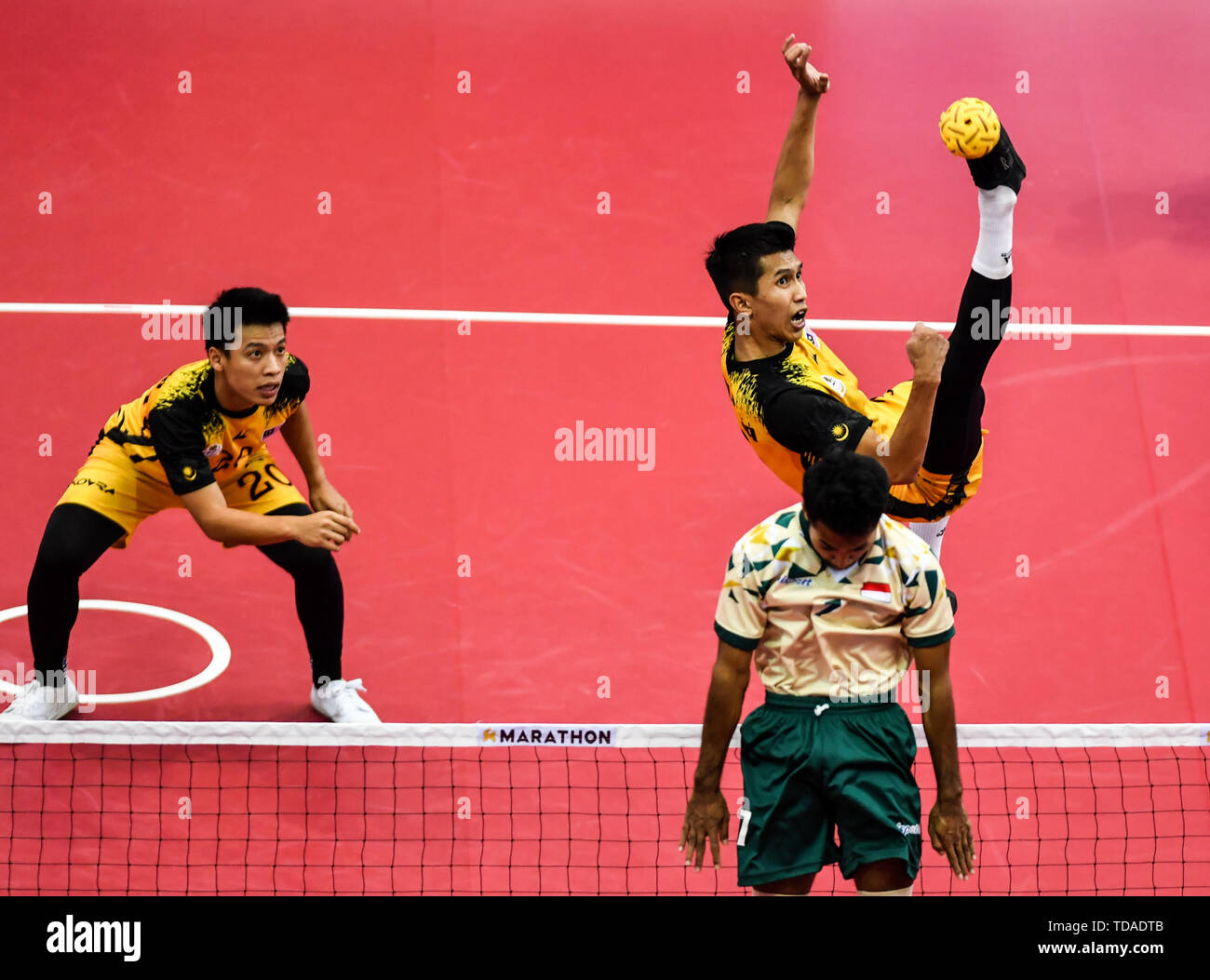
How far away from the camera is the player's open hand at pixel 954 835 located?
5.53 meters

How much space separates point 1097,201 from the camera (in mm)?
13992

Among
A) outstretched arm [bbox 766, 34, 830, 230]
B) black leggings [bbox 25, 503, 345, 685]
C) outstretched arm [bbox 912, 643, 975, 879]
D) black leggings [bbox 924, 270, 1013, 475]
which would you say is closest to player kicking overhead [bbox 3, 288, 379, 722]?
A: black leggings [bbox 25, 503, 345, 685]

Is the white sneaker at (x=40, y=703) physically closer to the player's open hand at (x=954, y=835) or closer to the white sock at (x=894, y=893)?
the white sock at (x=894, y=893)

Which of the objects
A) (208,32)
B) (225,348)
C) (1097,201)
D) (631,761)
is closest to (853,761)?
(631,761)

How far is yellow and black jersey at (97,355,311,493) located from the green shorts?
3.68 meters

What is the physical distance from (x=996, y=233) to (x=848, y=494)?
2.69 meters

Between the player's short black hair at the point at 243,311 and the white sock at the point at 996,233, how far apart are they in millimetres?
3541

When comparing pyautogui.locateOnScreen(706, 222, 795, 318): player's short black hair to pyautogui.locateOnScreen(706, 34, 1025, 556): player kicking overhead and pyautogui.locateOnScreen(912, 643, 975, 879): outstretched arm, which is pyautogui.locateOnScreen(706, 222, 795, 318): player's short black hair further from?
pyautogui.locateOnScreen(912, 643, 975, 879): outstretched arm

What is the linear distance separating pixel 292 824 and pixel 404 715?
1.21 meters

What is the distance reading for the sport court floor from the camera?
31.6ft

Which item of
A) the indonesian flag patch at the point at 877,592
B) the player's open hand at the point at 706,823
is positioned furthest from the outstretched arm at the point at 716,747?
the indonesian flag patch at the point at 877,592

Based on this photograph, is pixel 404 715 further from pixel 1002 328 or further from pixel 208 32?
pixel 208 32

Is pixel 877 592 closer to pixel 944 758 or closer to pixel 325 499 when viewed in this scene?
pixel 944 758

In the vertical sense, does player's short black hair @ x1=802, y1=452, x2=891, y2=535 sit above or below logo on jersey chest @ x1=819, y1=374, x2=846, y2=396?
below
